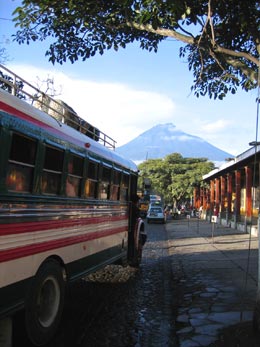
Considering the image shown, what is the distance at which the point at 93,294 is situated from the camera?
852 centimetres

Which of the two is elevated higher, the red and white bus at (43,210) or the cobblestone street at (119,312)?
the red and white bus at (43,210)

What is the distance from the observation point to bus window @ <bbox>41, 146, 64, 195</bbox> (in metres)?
5.53

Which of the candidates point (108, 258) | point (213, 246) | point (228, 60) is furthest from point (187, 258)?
point (228, 60)

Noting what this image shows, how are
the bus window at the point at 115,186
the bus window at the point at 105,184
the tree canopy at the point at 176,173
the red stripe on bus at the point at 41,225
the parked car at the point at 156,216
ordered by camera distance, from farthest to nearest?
the tree canopy at the point at 176,173 → the parked car at the point at 156,216 → the bus window at the point at 115,186 → the bus window at the point at 105,184 → the red stripe on bus at the point at 41,225

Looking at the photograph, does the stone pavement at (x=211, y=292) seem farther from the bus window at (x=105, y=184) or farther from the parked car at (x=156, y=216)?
the parked car at (x=156, y=216)

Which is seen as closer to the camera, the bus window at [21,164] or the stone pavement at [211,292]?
the bus window at [21,164]

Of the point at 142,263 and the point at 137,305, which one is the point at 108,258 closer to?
the point at 137,305

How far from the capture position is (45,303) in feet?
18.4

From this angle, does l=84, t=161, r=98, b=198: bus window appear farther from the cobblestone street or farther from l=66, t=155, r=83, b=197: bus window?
the cobblestone street

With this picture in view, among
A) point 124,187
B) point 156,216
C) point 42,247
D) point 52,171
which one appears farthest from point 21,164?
point 156,216

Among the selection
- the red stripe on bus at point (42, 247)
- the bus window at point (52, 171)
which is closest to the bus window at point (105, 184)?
the red stripe on bus at point (42, 247)

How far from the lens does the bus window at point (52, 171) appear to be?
18.2 ft

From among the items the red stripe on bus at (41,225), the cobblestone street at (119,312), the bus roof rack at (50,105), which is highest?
the bus roof rack at (50,105)

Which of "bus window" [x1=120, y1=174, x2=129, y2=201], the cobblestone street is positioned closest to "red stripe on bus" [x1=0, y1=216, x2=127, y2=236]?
the cobblestone street
